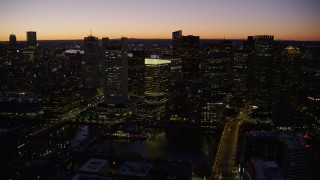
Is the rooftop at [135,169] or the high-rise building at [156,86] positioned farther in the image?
the high-rise building at [156,86]

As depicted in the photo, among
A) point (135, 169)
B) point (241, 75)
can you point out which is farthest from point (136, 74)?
point (135, 169)

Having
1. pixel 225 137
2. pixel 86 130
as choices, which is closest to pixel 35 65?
pixel 86 130

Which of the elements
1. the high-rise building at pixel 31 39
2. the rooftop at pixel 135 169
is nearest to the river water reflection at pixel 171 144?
the rooftop at pixel 135 169

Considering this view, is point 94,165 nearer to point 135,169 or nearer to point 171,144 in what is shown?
point 135,169

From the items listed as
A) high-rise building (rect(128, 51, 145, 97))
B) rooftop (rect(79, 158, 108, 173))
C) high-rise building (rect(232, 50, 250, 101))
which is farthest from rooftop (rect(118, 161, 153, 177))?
A: high-rise building (rect(232, 50, 250, 101))

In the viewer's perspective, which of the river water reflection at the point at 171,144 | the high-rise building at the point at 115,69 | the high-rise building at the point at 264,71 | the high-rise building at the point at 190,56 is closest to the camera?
the river water reflection at the point at 171,144

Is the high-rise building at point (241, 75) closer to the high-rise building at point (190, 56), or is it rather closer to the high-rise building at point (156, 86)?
the high-rise building at point (190, 56)
